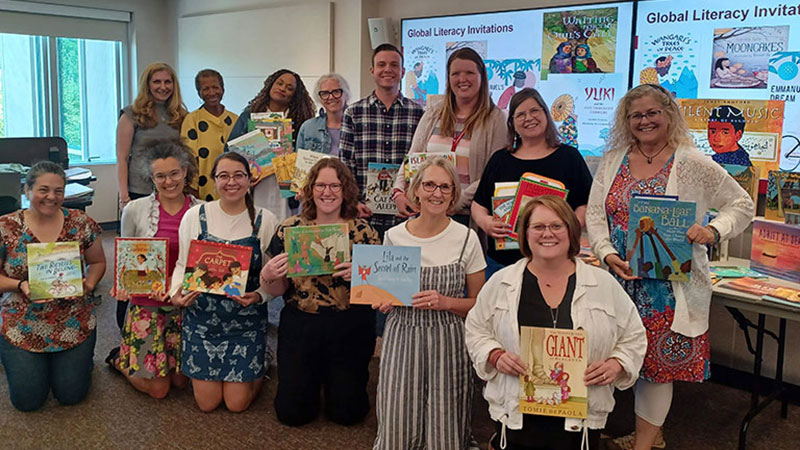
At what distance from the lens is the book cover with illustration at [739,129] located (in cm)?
374

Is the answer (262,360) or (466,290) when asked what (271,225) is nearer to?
(262,360)

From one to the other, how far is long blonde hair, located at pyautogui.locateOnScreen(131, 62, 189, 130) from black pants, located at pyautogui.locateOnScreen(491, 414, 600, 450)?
2870 millimetres

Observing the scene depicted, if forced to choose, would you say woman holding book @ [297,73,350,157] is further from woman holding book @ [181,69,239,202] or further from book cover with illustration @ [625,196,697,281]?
book cover with illustration @ [625,196,697,281]

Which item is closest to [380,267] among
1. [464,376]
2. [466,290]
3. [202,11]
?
[466,290]

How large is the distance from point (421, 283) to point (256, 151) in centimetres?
156

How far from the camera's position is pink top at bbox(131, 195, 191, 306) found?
11.3 feet

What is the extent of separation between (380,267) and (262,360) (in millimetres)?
1008

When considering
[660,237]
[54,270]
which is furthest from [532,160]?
[54,270]

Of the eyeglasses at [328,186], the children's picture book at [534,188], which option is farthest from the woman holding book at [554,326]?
the eyeglasses at [328,186]

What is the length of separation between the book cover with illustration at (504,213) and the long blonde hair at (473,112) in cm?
45

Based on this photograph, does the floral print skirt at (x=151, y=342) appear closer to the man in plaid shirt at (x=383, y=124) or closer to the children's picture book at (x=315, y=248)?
the children's picture book at (x=315, y=248)

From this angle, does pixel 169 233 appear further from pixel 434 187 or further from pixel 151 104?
pixel 434 187

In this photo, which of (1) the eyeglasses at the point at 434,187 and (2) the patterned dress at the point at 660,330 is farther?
(1) the eyeglasses at the point at 434,187

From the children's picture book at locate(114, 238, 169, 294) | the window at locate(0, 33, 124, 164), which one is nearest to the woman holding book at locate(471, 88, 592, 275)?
the children's picture book at locate(114, 238, 169, 294)
